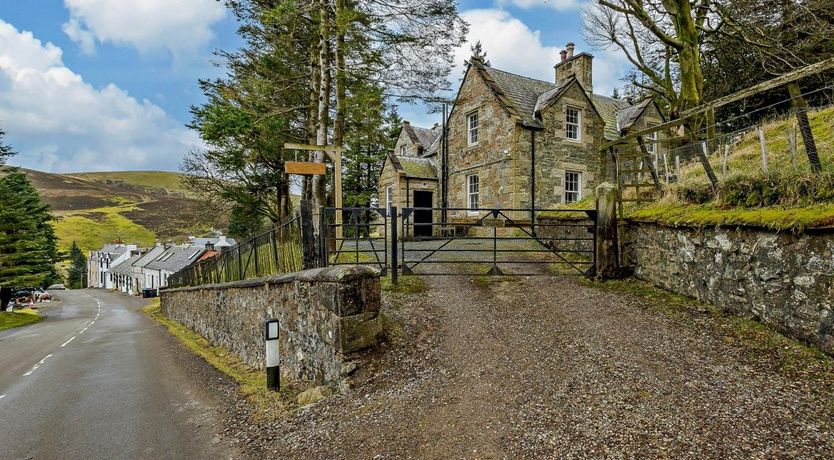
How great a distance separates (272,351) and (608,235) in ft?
22.7

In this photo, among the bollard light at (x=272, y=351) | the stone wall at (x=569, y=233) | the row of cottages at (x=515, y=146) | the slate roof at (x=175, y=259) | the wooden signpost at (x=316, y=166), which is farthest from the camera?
the slate roof at (x=175, y=259)

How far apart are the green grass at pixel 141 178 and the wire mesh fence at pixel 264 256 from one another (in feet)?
484

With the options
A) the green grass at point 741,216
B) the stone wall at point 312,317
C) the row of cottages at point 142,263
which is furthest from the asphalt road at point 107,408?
the row of cottages at point 142,263

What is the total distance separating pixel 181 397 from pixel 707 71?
26461 millimetres

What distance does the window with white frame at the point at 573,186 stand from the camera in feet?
58.7

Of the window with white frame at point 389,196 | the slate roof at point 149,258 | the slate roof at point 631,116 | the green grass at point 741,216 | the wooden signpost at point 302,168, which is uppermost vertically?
the slate roof at point 631,116

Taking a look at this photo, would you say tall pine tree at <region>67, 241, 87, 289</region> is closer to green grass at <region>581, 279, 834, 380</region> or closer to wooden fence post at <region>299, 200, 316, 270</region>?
wooden fence post at <region>299, 200, 316, 270</region>

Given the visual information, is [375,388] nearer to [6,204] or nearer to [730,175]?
[730,175]

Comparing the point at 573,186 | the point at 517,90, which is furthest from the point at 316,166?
the point at 573,186

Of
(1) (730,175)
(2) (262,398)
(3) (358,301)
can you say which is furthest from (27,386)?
(1) (730,175)

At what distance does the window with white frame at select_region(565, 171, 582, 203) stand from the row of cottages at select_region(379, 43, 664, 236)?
0.04m

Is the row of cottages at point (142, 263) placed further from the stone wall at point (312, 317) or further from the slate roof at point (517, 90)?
the stone wall at point (312, 317)

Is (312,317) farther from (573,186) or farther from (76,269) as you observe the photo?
(76,269)

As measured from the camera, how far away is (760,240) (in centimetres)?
526
